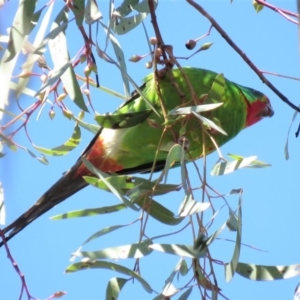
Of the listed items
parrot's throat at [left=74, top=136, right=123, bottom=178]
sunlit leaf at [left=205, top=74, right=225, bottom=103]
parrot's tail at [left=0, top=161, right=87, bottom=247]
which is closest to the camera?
sunlit leaf at [left=205, top=74, right=225, bottom=103]

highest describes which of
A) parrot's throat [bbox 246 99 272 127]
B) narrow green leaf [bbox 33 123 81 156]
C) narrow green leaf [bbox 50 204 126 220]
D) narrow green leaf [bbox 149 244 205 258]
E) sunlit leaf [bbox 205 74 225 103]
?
parrot's throat [bbox 246 99 272 127]

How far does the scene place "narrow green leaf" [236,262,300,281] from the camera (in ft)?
3.91

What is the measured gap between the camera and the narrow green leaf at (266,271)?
1.19 m

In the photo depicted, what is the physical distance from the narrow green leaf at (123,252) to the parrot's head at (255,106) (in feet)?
3.58

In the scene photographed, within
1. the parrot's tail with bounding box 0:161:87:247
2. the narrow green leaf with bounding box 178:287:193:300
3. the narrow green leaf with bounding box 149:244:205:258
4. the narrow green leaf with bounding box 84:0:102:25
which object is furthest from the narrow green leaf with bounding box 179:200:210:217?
the parrot's tail with bounding box 0:161:87:247

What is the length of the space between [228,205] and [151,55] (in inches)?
14.3

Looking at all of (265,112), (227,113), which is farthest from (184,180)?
(265,112)

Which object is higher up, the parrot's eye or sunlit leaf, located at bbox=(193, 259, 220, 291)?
the parrot's eye

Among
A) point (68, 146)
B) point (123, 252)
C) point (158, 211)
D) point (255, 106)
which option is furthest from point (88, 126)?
point (255, 106)

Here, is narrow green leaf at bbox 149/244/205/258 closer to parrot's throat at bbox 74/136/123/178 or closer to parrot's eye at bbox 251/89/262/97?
parrot's throat at bbox 74/136/123/178

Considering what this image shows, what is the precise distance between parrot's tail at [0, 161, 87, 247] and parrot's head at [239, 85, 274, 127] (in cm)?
65

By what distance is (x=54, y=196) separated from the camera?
6.31ft

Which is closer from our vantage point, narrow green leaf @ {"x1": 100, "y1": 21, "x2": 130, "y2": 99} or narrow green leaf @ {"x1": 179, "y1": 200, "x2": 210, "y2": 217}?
narrow green leaf @ {"x1": 179, "y1": 200, "x2": 210, "y2": 217}

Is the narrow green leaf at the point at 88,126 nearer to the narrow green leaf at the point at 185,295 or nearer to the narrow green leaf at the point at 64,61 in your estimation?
the narrow green leaf at the point at 64,61
